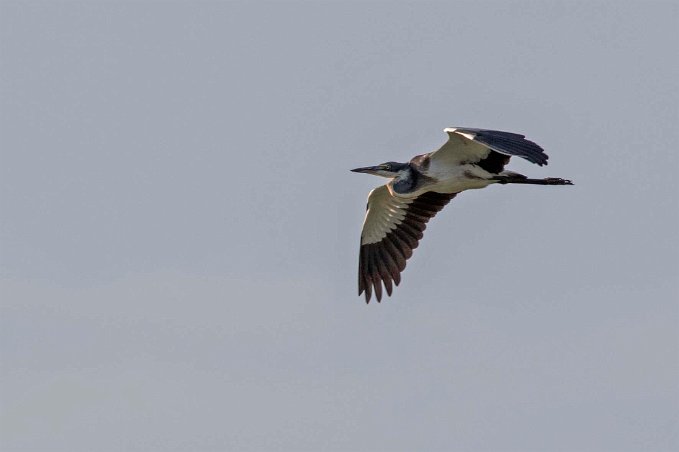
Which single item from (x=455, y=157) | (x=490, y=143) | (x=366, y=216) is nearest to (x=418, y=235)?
(x=366, y=216)

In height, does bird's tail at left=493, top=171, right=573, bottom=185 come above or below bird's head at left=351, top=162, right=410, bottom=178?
below

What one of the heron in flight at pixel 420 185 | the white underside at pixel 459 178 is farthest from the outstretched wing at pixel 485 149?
the white underside at pixel 459 178

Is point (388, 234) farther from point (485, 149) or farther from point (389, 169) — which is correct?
point (485, 149)

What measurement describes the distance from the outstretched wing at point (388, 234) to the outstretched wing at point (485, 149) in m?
1.92

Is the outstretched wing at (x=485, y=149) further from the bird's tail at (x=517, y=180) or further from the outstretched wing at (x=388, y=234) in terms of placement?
the outstretched wing at (x=388, y=234)

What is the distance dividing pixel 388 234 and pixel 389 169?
6.40 feet

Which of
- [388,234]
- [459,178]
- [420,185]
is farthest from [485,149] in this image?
[388,234]

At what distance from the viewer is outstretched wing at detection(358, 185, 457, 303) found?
2248cm

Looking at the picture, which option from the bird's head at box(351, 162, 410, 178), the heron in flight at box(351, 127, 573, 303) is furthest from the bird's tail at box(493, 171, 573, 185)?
the bird's head at box(351, 162, 410, 178)

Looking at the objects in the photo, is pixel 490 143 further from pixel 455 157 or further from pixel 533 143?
pixel 455 157

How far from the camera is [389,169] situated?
2116 centimetres

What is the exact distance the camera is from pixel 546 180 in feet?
68.7

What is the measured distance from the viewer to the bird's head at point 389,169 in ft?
68.8

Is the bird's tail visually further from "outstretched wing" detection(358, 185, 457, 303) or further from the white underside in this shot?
"outstretched wing" detection(358, 185, 457, 303)
